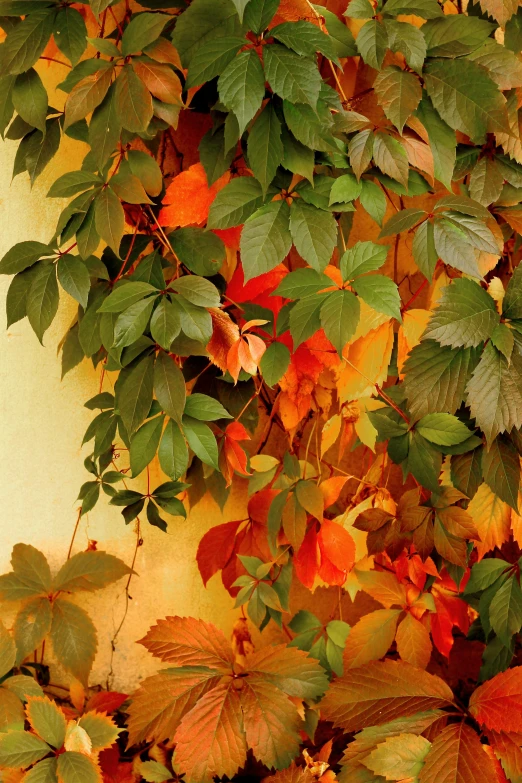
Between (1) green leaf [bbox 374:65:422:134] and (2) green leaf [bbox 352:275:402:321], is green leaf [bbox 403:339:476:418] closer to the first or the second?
(2) green leaf [bbox 352:275:402:321]

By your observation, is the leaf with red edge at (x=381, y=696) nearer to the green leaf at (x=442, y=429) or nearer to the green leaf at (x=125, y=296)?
the green leaf at (x=442, y=429)

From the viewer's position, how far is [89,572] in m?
1.23

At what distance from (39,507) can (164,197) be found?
635 mm

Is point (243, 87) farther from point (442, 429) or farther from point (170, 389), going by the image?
point (442, 429)

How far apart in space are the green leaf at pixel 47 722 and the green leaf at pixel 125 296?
23.7 inches

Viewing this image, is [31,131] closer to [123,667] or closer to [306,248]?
[306,248]

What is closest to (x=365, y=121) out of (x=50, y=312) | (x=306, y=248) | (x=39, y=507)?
(x=306, y=248)

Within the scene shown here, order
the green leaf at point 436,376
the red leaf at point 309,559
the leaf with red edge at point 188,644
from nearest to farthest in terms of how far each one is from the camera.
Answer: the green leaf at point 436,376 → the leaf with red edge at point 188,644 → the red leaf at point 309,559

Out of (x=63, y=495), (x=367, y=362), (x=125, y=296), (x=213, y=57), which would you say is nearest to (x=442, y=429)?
(x=367, y=362)

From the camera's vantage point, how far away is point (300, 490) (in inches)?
43.8

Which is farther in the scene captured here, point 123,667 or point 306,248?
point 123,667

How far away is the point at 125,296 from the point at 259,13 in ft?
1.26

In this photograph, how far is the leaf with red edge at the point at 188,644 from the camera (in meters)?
1.04

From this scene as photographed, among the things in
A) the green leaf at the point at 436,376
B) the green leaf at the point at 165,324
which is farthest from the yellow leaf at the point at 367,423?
the green leaf at the point at 165,324
